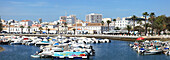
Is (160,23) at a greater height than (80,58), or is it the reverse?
(160,23)

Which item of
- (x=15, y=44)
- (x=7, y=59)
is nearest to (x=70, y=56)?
(x=7, y=59)

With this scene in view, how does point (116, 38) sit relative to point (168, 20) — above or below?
below

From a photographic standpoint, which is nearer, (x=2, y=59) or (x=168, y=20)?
(x=2, y=59)

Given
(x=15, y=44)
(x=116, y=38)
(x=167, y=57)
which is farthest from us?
(x=116, y=38)

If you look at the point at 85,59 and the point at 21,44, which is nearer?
the point at 85,59

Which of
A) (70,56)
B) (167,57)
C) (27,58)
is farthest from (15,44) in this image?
(167,57)

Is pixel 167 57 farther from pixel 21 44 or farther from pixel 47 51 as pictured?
pixel 21 44

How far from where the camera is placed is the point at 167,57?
65125 mm

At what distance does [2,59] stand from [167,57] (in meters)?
37.7

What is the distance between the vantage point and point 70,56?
61.6m

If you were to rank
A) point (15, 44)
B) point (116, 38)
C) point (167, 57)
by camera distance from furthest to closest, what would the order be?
point (116, 38) < point (15, 44) < point (167, 57)

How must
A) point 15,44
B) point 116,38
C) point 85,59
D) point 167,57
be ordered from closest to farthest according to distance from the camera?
point 85,59, point 167,57, point 15,44, point 116,38

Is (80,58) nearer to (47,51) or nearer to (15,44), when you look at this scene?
(47,51)

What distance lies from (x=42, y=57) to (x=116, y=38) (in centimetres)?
7355
